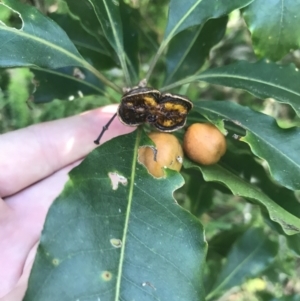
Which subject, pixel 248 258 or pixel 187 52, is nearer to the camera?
pixel 187 52

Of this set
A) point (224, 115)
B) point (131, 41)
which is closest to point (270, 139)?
point (224, 115)

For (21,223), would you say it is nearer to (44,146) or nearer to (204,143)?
(44,146)

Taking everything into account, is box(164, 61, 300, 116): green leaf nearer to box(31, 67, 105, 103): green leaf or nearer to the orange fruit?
the orange fruit

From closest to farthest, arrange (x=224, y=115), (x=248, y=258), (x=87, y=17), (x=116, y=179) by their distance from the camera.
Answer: (x=116, y=179)
(x=224, y=115)
(x=87, y=17)
(x=248, y=258)

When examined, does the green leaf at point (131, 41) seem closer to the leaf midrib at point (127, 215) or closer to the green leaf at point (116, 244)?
the leaf midrib at point (127, 215)

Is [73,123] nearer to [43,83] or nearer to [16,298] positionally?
[43,83]

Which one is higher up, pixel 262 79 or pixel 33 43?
pixel 33 43

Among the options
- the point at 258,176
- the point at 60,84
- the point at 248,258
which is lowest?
the point at 248,258
